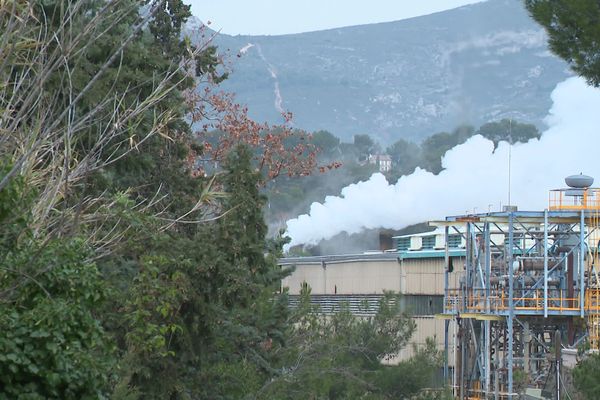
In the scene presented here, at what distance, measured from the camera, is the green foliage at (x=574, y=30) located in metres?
23.4

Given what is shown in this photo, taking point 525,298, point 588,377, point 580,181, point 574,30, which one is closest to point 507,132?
point 580,181

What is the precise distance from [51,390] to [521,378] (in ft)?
99.4

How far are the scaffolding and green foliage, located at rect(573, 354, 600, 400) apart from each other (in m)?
10.7

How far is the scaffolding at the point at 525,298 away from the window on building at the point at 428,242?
12.4 m

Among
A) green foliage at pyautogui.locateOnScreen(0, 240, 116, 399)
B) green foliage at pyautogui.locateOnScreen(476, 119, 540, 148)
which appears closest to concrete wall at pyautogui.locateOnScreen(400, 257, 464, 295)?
green foliage at pyautogui.locateOnScreen(0, 240, 116, 399)

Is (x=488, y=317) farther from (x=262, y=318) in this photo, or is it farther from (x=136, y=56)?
(x=136, y=56)

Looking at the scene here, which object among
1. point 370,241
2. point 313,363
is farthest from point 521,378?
point 370,241

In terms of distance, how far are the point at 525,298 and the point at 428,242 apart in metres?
18.4

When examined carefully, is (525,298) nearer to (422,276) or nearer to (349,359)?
(349,359)

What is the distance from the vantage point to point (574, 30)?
23875mm

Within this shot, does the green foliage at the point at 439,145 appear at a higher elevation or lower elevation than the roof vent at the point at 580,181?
higher

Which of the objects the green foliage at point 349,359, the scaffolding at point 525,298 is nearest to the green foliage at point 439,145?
the green foliage at point 349,359

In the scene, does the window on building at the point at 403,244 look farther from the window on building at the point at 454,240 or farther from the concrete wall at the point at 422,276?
the concrete wall at the point at 422,276

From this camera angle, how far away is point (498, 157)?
71688 mm
